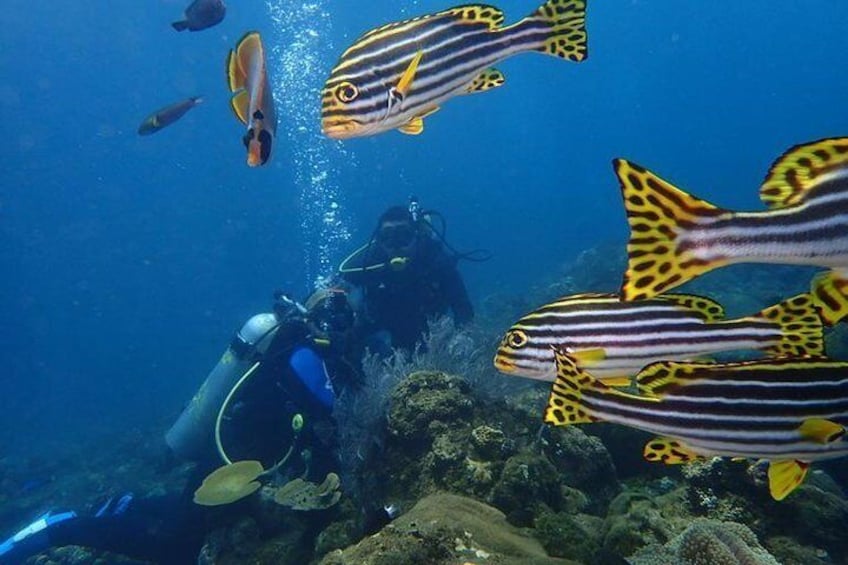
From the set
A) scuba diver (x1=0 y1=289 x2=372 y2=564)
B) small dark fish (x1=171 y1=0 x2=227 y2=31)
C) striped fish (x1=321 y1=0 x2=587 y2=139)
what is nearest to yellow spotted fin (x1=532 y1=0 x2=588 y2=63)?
striped fish (x1=321 y1=0 x2=587 y2=139)

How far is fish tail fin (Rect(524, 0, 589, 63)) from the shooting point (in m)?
2.99

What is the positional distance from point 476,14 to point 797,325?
85.2 inches

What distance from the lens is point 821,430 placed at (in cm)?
237

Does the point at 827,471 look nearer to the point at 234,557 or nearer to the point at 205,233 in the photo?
→ the point at 234,557

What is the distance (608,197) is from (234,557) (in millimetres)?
82791

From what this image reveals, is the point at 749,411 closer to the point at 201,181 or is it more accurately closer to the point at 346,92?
the point at 346,92

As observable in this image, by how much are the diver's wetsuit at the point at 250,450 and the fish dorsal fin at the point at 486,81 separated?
490 centimetres

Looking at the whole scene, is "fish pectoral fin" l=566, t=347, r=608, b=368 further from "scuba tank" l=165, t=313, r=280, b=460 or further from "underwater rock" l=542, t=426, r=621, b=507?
"scuba tank" l=165, t=313, r=280, b=460

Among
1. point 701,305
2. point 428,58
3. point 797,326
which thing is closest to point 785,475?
point 797,326

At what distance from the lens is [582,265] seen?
23062 millimetres

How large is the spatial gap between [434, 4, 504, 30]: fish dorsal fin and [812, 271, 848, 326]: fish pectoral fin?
1915mm

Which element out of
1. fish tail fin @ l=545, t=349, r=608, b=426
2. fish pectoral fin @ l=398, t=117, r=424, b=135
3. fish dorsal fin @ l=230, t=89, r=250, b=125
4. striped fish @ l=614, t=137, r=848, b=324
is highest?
fish dorsal fin @ l=230, t=89, r=250, b=125

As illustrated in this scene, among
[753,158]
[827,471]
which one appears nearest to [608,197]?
[753,158]

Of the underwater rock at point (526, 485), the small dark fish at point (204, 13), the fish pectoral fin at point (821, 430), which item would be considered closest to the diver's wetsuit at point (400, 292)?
the small dark fish at point (204, 13)
